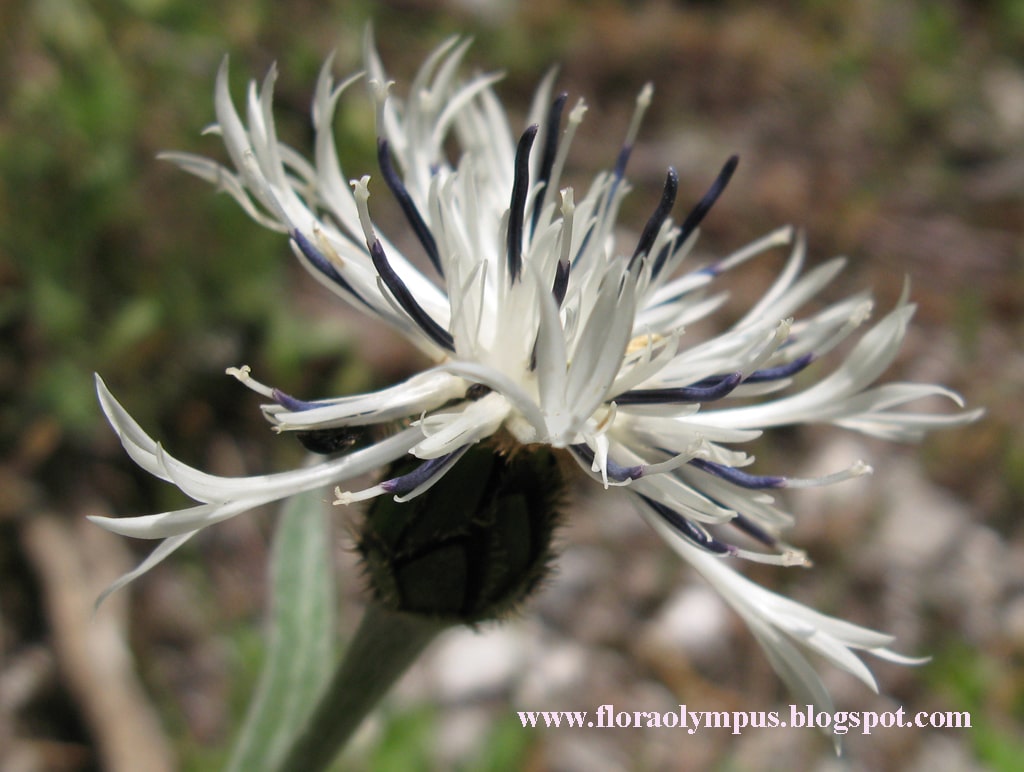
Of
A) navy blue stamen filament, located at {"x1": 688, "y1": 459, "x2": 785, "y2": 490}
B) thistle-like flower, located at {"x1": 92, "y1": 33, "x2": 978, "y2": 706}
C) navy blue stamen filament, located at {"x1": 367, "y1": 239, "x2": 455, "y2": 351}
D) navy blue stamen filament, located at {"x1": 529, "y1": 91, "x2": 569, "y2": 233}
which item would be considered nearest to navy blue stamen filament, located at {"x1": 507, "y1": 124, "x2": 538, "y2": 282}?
thistle-like flower, located at {"x1": 92, "y1": 33, "x2": 978, "y2": 706}

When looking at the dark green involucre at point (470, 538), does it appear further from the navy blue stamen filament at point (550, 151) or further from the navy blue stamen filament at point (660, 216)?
the navy blue stamen filament at point (550, 151)

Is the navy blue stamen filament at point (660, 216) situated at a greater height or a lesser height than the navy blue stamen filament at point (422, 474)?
greater

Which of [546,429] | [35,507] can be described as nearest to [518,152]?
[546,429]

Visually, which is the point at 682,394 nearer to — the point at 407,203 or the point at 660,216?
the point at 660,216

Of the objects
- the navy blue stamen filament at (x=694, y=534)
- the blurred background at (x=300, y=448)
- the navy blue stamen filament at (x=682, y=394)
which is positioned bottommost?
the blurred background at (x=300, y=448)

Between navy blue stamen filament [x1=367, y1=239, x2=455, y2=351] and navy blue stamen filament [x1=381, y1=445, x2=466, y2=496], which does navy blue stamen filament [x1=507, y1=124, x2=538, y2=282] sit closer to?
navy blue stamen filament [x1=367, y1=239, x2=455, y2=351]

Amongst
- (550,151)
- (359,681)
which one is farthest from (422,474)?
(550,151)

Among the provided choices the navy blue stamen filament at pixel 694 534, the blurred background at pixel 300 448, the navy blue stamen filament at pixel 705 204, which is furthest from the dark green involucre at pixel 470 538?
the blurred background at pixel 300 448
